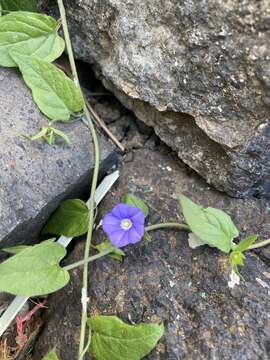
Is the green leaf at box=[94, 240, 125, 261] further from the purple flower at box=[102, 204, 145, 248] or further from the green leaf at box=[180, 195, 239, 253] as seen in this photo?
the green leaf at box=[180, 195, 239, 253]

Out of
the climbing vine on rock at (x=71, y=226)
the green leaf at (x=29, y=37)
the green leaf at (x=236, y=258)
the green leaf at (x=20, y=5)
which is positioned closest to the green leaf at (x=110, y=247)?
the climbing vine on rock at (x=71, y=226)

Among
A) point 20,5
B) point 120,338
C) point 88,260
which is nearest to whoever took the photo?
point 120,338

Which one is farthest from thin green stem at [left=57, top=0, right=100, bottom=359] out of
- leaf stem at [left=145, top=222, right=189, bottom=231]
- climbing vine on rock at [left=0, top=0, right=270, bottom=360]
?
leaf stem at [left=145, top=222, right=189, bottom=231]

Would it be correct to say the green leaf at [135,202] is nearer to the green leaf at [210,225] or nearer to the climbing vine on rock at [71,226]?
the climbing vine on rock at [71,226]

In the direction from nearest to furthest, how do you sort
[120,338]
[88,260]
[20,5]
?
[120,338] < [88,260] < [20,5]

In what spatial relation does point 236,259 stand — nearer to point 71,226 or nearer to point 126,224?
point 126,224

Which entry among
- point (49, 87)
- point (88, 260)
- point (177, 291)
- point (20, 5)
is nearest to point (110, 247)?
point (88, 260)

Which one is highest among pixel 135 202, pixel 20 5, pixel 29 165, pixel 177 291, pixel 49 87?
pixel 20 5
